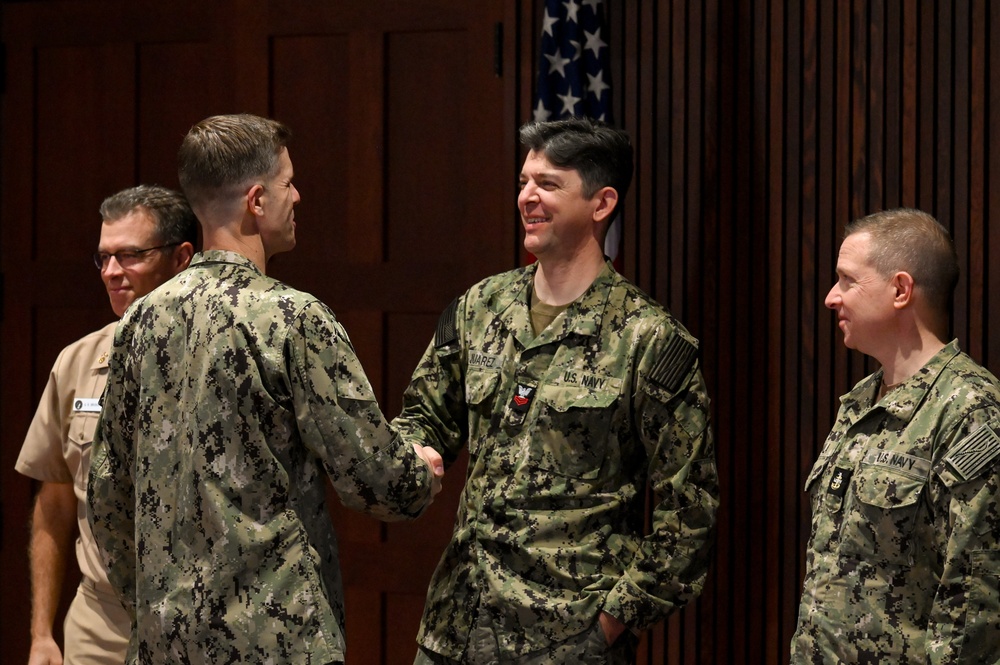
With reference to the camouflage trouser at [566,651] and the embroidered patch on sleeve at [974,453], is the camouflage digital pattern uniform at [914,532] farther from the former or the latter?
the camouflage trouser at [566,651]

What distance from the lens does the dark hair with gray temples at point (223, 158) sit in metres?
2.43

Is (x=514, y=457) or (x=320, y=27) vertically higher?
A: (x=320, y=27)

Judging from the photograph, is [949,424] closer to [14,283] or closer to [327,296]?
[327,296]

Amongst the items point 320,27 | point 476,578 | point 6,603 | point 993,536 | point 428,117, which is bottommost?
point 6,603

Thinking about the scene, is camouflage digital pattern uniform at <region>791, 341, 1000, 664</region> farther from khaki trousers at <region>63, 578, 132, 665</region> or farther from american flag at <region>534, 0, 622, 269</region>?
khaki trousers at <region>63, 578, 132, 665</region>

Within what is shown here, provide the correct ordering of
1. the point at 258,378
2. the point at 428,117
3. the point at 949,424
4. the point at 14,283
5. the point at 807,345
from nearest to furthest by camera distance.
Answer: the point at 258,378 < the point at 949,424 < the point at 807,345 < the point at 428,117 < the point at 14,283

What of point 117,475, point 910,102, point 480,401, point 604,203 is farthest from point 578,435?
point 910,102

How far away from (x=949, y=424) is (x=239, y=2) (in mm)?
2979

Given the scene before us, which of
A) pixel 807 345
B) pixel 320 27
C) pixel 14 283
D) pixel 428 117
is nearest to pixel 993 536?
pixel 807 345

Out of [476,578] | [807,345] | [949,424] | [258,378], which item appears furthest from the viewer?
[807,345]

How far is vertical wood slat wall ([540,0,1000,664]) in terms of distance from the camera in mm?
3576

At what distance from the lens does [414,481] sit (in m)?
2.44

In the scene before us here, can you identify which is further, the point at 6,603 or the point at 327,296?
the point at 6,603

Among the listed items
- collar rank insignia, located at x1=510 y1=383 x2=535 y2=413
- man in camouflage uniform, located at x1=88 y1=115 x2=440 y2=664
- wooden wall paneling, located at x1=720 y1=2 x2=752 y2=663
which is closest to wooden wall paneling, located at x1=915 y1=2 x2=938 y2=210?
wooden wall paneling, located at x1=720 y1=2 x2=752 y2=663
